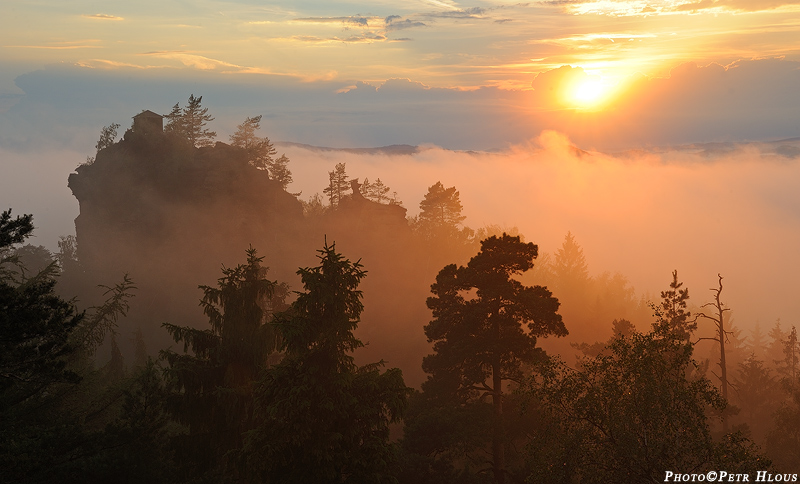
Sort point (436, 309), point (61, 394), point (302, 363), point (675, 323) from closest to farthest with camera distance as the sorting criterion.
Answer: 1. point (302, 363)
2. point (61, 394)
3. point (436, 309)
4. point (675, 323)

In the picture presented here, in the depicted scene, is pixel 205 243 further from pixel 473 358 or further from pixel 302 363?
pixel 302 363

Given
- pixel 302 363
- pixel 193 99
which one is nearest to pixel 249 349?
pixel 302 363

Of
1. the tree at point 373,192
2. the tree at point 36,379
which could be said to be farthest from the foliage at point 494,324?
the tree at point 373,192

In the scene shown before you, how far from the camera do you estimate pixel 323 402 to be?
57.2 ft

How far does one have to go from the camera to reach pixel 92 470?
62.4 feet

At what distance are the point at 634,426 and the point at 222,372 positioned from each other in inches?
575

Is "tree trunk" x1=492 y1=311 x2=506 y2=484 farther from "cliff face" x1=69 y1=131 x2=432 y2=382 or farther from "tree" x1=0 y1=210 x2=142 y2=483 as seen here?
"cliff face" x1=69 y1=131 x2=432 y2=382

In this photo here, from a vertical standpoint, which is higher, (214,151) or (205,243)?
(214,151)

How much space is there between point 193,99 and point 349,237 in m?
29.9

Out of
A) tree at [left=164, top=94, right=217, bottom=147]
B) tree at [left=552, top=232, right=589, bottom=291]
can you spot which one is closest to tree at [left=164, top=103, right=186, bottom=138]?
tree at [left=164, top=94, right=217, bottom=147]

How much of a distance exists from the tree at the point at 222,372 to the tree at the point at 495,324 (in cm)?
964

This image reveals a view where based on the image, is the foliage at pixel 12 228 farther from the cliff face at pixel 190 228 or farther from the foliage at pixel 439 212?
the foliage at pixel 439 212

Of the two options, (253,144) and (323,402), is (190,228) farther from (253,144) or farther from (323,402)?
(323,402)

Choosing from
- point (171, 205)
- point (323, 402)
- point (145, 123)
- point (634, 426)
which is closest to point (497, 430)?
point (634, 426)
